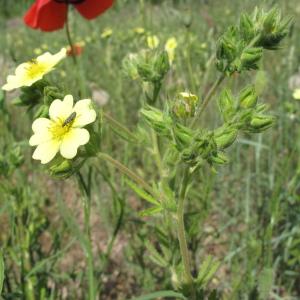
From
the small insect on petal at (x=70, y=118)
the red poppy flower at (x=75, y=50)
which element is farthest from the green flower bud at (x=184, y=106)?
the red poppy flower at (x=75, y=50)

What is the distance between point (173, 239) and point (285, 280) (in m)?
0.60

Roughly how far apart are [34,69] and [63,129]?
267 mm

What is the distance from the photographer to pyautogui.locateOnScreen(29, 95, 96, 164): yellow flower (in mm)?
925

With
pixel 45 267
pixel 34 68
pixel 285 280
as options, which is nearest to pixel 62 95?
pixel 34 68

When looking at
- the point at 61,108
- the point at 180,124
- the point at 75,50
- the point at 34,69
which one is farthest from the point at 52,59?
the point at 75,50

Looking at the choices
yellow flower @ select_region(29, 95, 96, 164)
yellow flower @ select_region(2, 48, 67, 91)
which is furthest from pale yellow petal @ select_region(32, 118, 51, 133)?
yellow flower @ select_region(2, 48, 67, 91)

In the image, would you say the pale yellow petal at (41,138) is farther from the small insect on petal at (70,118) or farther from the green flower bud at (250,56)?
the green flower bud at (250,56)

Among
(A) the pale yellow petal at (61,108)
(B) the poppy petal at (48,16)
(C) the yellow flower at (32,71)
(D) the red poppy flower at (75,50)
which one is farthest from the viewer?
(B) the poppy petal at (48,16)

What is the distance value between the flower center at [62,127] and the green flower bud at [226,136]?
12.0 inches

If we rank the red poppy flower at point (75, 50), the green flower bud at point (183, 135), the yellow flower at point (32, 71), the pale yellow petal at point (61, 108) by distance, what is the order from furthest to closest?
the red poppy flower at point (75, 50), the yellow flower at point (32, 71), the pale yellow petal at point (61, 108), the green flower bud at point (183, 135)

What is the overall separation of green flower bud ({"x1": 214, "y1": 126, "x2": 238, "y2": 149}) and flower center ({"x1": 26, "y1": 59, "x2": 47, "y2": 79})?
0.47m

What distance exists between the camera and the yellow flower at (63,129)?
0.93 meters

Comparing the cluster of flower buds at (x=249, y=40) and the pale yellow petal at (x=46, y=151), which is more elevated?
the cluster of flower buds at (x=249, y=40)

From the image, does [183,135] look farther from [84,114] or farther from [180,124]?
[84,114]
